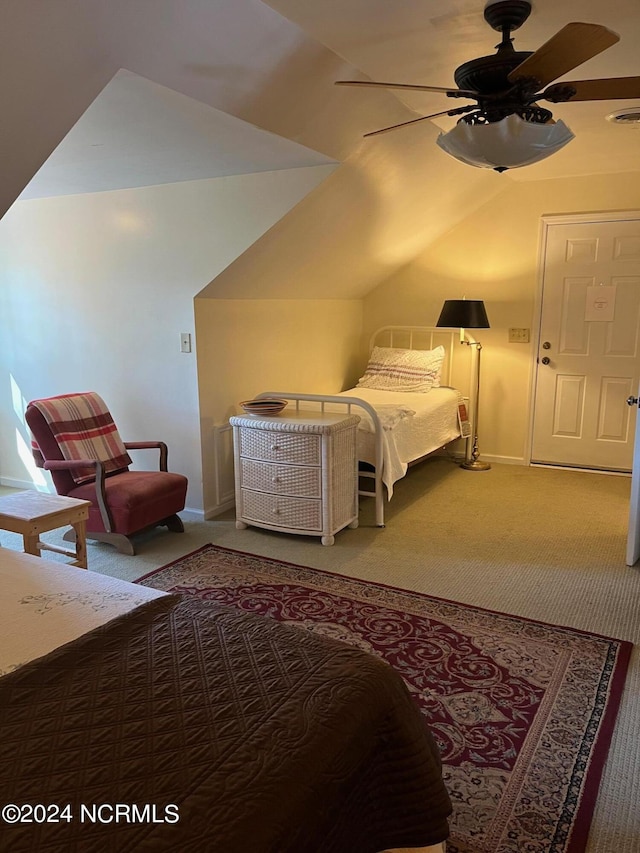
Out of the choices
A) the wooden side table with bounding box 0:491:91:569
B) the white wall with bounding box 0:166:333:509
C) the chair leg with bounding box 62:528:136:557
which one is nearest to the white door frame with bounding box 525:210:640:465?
the white wall with bounding box 0:166:333:509

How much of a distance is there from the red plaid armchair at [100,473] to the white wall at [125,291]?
357 millimetres

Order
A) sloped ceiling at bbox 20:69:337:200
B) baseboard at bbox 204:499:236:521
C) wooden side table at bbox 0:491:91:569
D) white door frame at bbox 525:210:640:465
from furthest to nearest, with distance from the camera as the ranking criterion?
white door frame at bbox 525:210:640:465
baseboard at bbox 204:499:236:521
wooden side table at bbox 0:491:91:569
sloped ceiling at bbox 20:69:337:200

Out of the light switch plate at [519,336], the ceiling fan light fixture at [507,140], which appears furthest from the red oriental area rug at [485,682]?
the light switch plate at [519,336]

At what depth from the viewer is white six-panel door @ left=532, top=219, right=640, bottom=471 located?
4926 mm

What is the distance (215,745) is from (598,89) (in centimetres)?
230

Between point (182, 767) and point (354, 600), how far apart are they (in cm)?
→ 192

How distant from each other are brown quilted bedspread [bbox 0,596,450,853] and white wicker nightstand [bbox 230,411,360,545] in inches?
78.5

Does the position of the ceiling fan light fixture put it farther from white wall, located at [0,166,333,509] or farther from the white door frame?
the white door frame

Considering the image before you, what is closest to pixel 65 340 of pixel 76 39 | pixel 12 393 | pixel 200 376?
pixel 12 393

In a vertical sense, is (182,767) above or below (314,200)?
below

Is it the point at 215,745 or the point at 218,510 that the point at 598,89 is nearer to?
the point at 215,745

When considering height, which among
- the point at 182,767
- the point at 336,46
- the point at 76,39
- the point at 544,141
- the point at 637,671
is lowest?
the point at 637,671

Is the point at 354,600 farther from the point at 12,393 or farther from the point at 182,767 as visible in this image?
the point at 12,393

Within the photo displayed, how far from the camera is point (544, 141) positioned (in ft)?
7.18
